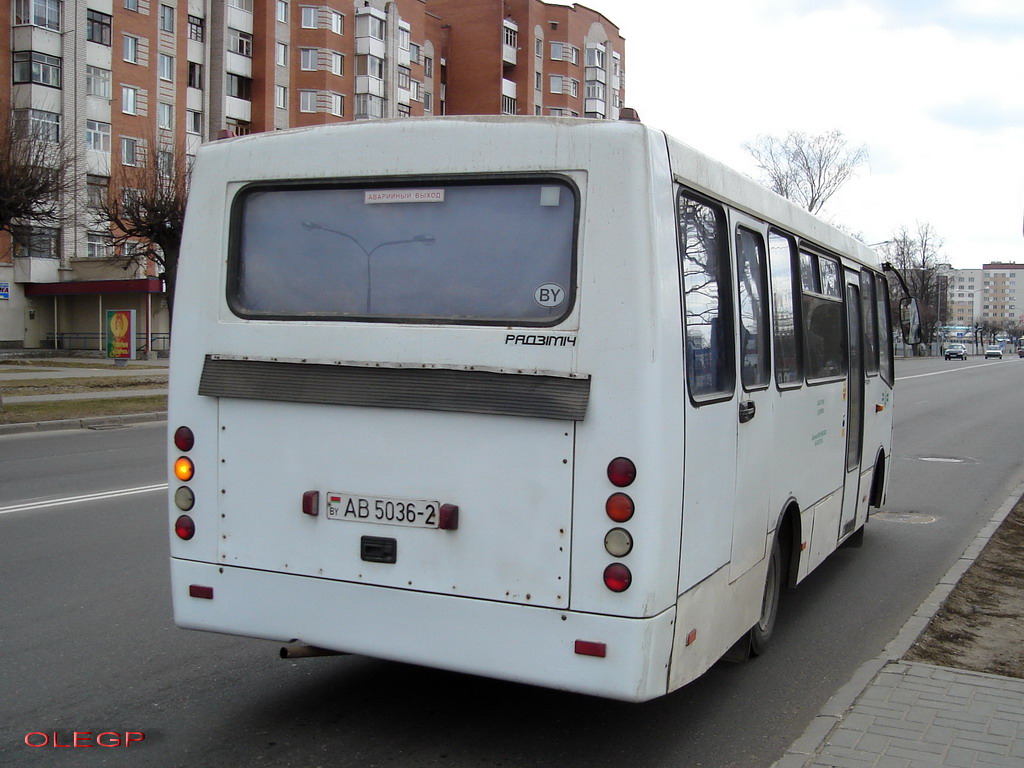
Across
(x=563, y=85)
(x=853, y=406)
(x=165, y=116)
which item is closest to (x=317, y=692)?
(x=853, y=406)

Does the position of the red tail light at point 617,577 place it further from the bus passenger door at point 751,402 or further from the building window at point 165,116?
the building window at point 165,116

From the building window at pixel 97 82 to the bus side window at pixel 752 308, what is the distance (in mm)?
54281

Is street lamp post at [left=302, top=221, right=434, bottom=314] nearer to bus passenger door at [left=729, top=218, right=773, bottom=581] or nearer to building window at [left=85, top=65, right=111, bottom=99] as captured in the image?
bus passenger door at [left=729, top=218, right=773, bottom=581]

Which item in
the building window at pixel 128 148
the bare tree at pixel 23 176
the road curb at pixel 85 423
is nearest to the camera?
the road curb at pixel 85 423

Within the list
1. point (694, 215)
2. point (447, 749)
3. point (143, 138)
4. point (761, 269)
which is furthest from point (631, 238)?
point (143, 138)

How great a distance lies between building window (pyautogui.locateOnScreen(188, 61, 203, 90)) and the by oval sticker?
61.5 metres

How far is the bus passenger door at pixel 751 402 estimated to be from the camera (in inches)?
195

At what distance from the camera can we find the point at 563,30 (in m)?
87.1

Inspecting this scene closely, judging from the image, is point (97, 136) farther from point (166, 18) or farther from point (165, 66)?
point (166, 18)

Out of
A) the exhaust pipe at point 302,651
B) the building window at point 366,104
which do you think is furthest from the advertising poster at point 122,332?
the exhaust pipe at point 302,651

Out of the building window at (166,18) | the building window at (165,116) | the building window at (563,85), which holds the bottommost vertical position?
the building window at (165,116)

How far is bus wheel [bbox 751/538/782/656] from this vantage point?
5.84 metres

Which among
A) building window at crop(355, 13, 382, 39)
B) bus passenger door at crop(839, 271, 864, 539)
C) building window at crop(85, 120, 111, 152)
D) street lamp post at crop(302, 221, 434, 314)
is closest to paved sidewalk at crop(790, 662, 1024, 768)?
bus passenger door at crop(839, 271, 864, 539)

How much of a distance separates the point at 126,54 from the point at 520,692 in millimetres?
56935
